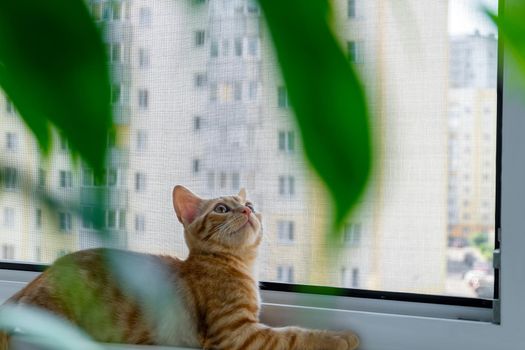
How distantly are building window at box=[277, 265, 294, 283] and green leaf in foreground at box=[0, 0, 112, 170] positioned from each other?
0.79 meters

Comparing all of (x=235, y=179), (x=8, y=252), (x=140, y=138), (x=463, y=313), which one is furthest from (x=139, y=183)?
(x=8, y=252)

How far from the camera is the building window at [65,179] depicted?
0.19 meters

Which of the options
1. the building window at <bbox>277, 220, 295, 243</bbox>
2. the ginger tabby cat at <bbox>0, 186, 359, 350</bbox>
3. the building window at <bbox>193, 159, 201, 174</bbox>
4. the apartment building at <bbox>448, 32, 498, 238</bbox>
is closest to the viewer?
the building window at <bbox>277, 220, 295, 243</bbox>

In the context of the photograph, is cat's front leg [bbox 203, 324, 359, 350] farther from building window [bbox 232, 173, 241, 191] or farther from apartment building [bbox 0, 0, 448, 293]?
apartment building [bbox 0, 0, 448, 293]

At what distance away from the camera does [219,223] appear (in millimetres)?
1043

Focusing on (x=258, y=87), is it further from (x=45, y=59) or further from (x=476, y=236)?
(x=476, y=236)

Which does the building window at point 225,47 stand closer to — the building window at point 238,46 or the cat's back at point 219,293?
the building window at point 238,46

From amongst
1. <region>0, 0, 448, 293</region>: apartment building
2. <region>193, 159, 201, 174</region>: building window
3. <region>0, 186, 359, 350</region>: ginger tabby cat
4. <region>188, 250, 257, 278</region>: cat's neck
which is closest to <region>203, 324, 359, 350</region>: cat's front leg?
<region>0, 186, 359, 350</region>: ginger tabby cat

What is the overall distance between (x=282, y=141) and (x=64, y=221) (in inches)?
2.4

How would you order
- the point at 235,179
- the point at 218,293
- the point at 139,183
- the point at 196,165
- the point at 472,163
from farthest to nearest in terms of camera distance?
the point at 218,293 → the point at 472,163 → the point at 235,179 → the point at 196,165 → the point at 139,183

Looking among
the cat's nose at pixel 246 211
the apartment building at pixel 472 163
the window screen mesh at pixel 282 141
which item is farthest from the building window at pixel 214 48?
the cat's nose at pixel 246 211

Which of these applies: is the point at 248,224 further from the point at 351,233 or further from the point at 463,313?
the point at 351,233

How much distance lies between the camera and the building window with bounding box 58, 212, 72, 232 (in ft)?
0.56

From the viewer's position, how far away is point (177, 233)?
3.48ft
